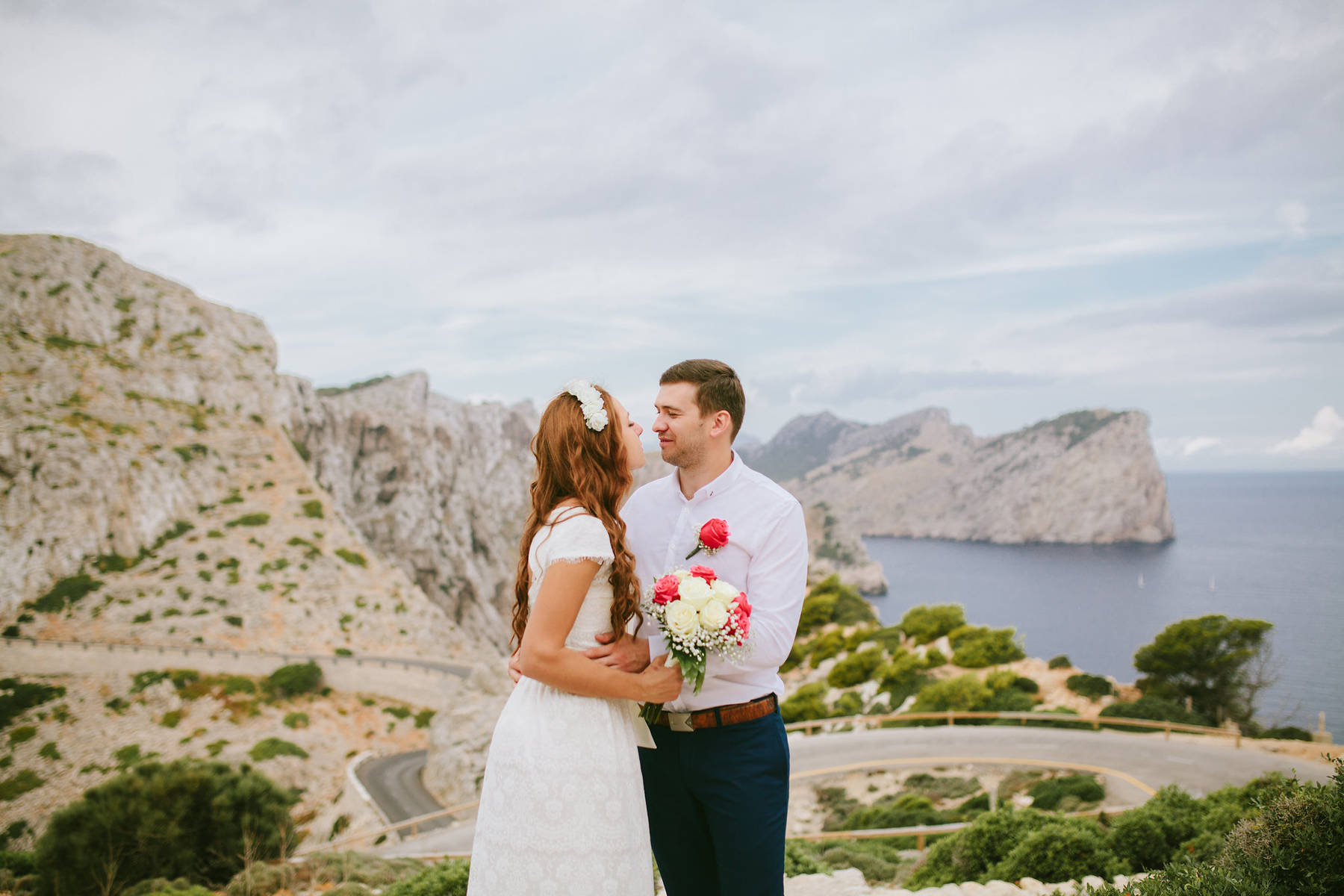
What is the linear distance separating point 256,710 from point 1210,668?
38732mm

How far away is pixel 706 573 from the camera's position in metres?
2.93

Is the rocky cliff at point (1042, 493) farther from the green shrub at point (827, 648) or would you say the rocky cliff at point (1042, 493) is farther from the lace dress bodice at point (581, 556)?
the lace dress bodice at point (581, 556)

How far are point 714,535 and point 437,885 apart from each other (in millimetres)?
4958

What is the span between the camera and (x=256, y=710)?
32.5 m

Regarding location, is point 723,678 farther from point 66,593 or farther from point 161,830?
point 66,593

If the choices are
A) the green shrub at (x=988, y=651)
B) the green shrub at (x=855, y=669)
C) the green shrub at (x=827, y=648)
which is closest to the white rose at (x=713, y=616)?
the green shrub at (x=988, y=651)

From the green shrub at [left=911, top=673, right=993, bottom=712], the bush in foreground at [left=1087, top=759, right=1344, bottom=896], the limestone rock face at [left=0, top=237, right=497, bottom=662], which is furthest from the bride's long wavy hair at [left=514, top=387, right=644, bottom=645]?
the limestone rock face at [left=0, top=237, right=497, bottom=662]

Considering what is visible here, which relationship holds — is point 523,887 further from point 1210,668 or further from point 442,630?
point 442,630

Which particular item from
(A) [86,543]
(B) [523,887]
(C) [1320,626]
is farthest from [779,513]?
(C) [1320,626]

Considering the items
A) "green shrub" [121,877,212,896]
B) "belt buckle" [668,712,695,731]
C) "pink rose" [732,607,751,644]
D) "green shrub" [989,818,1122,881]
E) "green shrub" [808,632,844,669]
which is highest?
"pink rose" [732,607,751,644]

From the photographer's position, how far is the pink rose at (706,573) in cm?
290

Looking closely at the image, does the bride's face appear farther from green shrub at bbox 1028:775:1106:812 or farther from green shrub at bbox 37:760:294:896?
green shrub at bbox 1028:775:1106:812

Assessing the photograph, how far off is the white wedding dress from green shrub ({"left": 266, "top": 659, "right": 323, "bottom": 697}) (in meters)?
37.4

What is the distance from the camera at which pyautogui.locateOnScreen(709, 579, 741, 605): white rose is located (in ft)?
9.07
